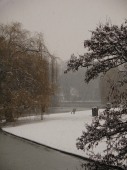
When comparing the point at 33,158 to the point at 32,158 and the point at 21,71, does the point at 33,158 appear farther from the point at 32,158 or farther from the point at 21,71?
the point at 21,71

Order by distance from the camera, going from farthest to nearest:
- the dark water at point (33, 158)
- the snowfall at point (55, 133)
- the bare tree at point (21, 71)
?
1. the bare tree at point (21, 71)
2. the snowfall at point (55, 133)
3. the dark water at point (33, 158)

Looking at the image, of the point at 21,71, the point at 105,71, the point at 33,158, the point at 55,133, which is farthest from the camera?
the point at 21,71

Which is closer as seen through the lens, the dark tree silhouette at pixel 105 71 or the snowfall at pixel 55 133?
the dark tree silhouette at pixel 105 71

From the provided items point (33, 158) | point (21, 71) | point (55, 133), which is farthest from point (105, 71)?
point (21, 71)

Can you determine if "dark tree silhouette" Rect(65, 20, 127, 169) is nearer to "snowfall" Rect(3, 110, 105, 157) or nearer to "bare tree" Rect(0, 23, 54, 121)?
"snowfall" Rect(3, 110, 105, 157)

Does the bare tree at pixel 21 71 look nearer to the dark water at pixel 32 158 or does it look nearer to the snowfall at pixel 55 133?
the snowfall at pixel 55 133

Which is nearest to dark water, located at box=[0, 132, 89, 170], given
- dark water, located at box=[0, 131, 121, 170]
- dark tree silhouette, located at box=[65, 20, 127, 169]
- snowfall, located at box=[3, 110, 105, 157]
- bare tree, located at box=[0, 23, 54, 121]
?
dark water, located at box=[0, 131, 121, 170]

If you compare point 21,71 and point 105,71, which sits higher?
point 21,71

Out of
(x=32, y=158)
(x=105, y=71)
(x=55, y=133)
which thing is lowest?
(x=32, y=158)

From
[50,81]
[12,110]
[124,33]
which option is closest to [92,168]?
[124,33]

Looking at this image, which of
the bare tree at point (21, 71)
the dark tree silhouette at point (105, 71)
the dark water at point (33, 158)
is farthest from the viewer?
the bare tree at point (21, 71)

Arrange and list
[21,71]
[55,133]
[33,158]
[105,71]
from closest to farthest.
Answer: [105,71] → [33,158] → [55,133] → [21,71]

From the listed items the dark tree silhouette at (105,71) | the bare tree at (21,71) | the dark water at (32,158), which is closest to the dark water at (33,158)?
the dark water at (32,158)

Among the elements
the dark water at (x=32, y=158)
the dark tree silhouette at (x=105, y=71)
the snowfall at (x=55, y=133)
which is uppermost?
the dark tree silhouette at (x=105, y=71)
